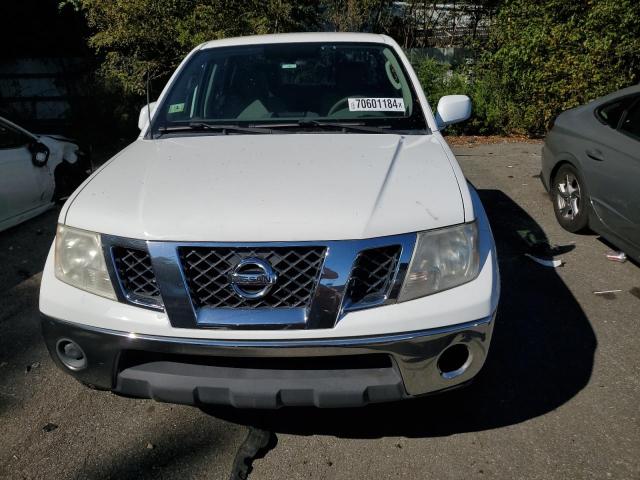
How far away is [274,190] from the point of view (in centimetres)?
247

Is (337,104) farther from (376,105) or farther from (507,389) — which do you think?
(507,389)

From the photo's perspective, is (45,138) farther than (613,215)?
Yes

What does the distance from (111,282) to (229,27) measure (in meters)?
7.41

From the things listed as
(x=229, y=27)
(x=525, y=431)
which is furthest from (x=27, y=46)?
(x=525, y=431)

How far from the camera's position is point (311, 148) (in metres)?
2.97

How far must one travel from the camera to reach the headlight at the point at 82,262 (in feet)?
7.68

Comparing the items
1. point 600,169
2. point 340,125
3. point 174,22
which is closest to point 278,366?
point 340,125

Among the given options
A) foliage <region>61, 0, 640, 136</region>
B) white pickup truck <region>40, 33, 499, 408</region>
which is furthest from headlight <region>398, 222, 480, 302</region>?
foliage <region>61, 0, 640, 136</region>

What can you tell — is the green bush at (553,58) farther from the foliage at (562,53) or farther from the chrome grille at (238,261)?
the chrome grille at (238,261)

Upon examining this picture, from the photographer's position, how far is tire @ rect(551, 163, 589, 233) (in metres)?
5.00

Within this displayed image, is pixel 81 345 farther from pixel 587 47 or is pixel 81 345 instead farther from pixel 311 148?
pixel 587 47

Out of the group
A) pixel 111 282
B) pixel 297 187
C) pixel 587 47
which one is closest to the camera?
pixel 111 282

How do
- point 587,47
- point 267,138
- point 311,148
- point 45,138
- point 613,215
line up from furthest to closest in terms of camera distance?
point 587,47 < point 45,138 < point 613,215 < point 267,138 < point 311,148

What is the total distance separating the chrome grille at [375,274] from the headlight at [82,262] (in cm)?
100
